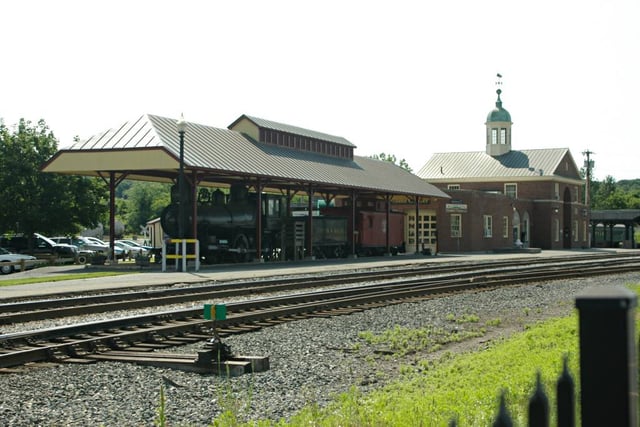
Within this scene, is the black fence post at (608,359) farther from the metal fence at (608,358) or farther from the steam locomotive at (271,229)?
the steam locomotive at (271,229)

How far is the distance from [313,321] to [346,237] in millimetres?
30766

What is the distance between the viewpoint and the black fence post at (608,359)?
1881 millimetres

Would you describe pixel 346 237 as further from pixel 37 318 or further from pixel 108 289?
pixel 37 318

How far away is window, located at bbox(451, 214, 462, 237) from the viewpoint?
185ft

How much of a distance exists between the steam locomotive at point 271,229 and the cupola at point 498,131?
2714 cm

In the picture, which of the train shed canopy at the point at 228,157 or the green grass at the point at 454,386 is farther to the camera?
the train shed canopy at the point at 228,157

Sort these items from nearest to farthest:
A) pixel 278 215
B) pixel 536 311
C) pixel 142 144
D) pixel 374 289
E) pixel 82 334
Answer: pixel 82 334 → pixel 536 311 → pixel 374 289 → pixel 142 144 → pixel 278 215

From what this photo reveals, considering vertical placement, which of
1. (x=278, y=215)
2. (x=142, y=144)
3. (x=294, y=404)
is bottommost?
(x=294, y=404)

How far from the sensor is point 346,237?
4384 centimetres

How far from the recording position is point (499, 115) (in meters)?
75.1

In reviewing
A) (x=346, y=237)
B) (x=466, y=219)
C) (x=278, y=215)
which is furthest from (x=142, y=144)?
(x=466, y=219)

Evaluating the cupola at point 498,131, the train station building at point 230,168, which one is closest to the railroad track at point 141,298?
the train station building at point 230,168

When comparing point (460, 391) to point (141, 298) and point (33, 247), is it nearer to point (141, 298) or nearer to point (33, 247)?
point (141, 298)

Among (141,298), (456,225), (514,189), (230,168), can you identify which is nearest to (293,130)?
(230,168)
